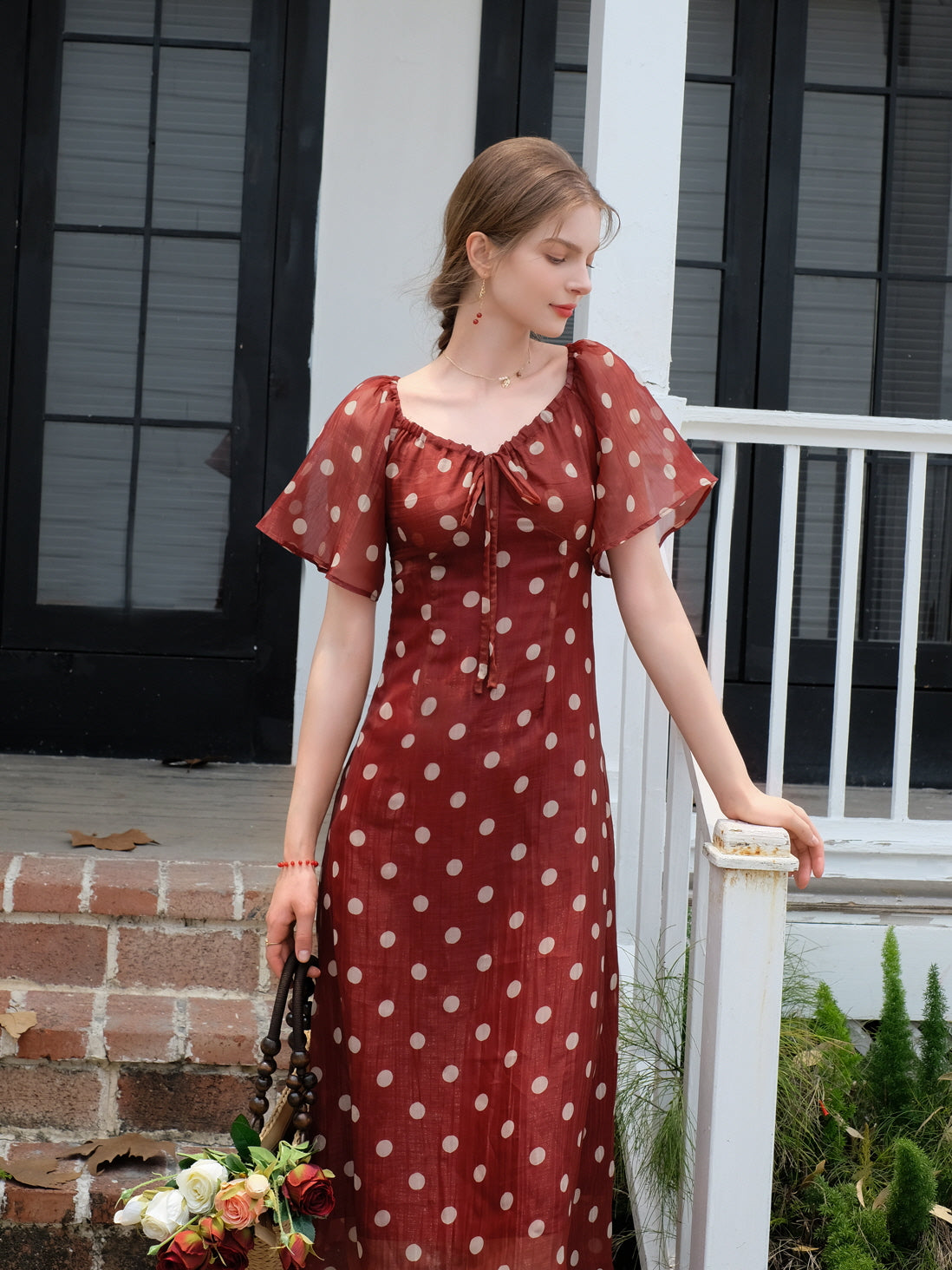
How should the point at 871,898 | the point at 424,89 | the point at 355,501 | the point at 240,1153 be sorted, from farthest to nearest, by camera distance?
the point at 424,89
the point at 871,898
the point at 355,501
the point at 240,1153

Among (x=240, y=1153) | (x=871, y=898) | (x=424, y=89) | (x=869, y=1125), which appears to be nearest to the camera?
(x=240, y=1153)

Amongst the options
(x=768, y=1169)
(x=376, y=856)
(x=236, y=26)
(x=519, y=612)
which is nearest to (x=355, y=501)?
(x=519, y=612)

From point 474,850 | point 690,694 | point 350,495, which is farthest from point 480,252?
point 474,850

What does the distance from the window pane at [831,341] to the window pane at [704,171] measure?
34 centimetres

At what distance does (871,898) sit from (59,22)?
11.4 feet

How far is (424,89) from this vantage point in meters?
3.96

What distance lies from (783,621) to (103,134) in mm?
2631

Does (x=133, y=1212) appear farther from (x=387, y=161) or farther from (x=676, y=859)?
(x=387, y=161)

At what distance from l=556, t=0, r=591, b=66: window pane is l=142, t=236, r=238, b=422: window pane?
1.19 meters

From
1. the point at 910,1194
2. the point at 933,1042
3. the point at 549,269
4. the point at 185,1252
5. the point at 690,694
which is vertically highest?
the point at 549,269

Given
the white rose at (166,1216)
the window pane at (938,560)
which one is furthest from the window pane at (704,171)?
the white rose at (166,1216)

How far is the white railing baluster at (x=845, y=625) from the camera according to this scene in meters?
3.00

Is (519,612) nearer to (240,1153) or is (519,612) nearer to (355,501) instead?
(355,501)

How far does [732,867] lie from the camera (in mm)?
1557
